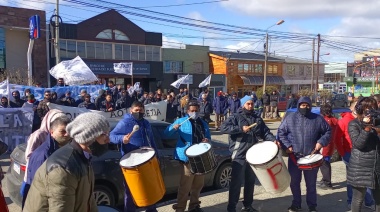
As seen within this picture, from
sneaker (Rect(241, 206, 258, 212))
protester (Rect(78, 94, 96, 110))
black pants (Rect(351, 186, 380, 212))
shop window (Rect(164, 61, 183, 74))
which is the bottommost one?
sneaker (Rect(241, 206, 258, 212))

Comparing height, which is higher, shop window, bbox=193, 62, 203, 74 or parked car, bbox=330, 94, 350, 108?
shop window, bbox=193, 62, 203, 74

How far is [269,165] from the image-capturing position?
4.74 metres

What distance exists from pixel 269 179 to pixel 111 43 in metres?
33.6

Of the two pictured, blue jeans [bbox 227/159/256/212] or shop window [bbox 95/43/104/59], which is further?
shop window [bbox 95/43/104/59]

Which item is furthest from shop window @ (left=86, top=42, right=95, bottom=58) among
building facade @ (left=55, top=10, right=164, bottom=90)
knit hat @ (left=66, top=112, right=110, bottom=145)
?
knit hat @ (left=66, top=112, right=110, bottom=145)

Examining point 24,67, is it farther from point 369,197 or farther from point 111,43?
point 369,197

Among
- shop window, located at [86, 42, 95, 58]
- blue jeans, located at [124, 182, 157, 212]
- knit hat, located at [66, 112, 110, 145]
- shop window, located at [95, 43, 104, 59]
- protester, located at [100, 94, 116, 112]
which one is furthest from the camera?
shop window, located at [95, 43, 104, 59]

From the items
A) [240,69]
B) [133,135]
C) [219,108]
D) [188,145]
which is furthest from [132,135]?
[240,69]

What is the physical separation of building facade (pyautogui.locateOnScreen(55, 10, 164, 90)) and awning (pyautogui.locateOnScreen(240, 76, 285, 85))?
582 inches

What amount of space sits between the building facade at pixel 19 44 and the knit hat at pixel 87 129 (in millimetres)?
29467

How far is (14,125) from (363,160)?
8.75 metres

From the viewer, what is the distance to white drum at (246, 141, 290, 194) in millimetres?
4762

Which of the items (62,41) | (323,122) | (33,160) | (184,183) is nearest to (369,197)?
(323,122)

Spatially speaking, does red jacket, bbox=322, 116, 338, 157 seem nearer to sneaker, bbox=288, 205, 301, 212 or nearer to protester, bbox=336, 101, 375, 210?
protester, bbox=336, 101, 375, 210
